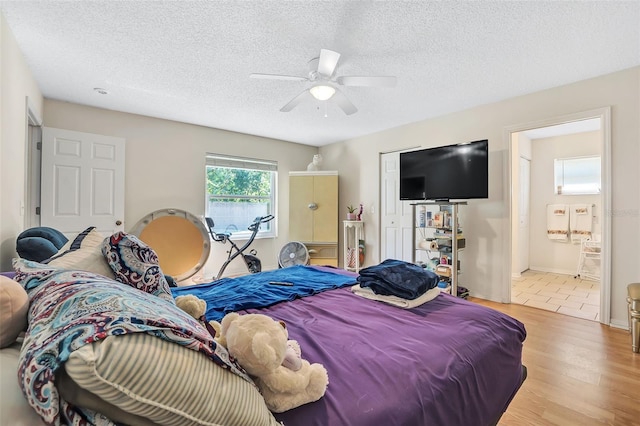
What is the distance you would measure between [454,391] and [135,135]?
4.49 meters

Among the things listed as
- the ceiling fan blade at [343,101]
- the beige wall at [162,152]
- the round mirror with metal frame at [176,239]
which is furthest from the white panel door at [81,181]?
the ceiling fan blade at [343,101]

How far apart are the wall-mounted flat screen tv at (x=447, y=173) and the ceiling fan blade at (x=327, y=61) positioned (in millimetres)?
1984

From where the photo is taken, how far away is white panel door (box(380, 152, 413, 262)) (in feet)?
14.6

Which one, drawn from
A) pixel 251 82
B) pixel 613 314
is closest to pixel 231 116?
pixel 251 82

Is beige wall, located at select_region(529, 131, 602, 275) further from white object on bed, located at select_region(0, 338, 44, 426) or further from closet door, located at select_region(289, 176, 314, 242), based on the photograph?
white object on bed, located at select_region(0, 338, 44, 426)

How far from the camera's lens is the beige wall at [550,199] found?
494 centimetres

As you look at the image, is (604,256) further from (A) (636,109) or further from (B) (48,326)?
(B) (48,326)

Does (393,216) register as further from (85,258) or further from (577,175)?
(85,258)

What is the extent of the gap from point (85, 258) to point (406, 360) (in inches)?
51.5

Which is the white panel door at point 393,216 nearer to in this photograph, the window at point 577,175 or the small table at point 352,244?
the small table at point 352,244

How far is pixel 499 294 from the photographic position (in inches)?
138

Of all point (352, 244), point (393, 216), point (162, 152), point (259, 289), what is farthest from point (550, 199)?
point (162, 152)

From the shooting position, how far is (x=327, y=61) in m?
2.11

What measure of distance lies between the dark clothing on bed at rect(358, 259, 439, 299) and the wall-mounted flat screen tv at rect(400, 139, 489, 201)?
2099 mm
